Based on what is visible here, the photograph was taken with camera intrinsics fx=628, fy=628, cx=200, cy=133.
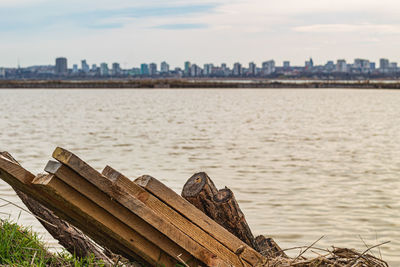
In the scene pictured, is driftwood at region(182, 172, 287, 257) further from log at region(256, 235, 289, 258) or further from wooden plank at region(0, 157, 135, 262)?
wooden plank at region(0, 157, 135, 262)

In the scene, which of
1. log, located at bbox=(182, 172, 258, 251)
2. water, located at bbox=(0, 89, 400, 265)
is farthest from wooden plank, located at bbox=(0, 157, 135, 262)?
water, located at bbox=(0, 89, 400, 265)

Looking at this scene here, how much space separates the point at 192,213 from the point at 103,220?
808mm

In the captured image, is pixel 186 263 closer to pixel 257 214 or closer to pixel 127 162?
pixel 257 214

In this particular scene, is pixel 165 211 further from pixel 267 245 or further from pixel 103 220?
pixel 267 245

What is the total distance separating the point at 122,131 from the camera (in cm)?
3338

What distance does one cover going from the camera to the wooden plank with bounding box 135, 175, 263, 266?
5.57 meters

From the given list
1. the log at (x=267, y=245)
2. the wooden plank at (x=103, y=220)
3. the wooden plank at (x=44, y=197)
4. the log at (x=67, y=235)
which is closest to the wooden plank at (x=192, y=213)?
the wooden plank at (x=103, y=220)

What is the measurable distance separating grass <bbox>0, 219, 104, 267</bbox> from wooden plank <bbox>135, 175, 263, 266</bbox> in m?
0.97

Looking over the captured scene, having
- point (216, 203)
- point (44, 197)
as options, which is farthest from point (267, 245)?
point (44, 197)

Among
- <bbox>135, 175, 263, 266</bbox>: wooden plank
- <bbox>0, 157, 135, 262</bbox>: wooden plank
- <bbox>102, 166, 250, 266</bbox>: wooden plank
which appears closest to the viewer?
<bbox>0, 157, 135, 262</bbox>: wooden plank

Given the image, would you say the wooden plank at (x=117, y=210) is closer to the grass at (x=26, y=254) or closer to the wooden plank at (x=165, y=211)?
the wooden plank at (x=165, y=211)

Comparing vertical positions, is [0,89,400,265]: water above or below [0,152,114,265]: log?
below

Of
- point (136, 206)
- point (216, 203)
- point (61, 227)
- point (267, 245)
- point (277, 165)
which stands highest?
point (136, 206)

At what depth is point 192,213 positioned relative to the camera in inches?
222
